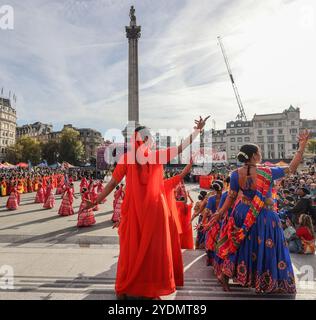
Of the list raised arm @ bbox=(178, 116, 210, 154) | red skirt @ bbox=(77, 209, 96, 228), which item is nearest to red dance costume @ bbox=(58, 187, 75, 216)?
red skirt @ bbox=(77, 209, 96, 228)

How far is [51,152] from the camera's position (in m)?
73.4

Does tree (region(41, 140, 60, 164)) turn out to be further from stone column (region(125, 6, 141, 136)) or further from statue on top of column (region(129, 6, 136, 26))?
statue on top of column (region(129, 6, 136, 26))

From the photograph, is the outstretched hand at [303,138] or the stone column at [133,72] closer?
the outstretched hand at [303,138]

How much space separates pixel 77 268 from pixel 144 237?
202 centimetres

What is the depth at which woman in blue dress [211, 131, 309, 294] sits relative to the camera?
3.59m

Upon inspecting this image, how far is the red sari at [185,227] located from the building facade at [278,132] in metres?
76.5

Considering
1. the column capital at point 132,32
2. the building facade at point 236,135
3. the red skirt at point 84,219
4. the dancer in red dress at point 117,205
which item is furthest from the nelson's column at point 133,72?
the building facade at point 236,135

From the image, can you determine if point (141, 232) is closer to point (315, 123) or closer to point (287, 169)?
point (287, 169)

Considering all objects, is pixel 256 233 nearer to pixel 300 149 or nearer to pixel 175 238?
pixel 175 238

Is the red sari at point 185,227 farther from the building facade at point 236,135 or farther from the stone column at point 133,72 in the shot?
the building facade at point 236,135

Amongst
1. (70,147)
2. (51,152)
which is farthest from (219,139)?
(51,152)

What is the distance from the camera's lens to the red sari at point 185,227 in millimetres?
6180
